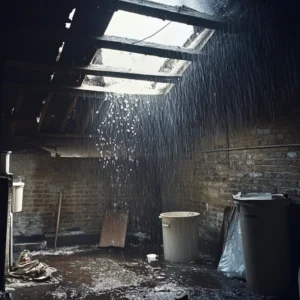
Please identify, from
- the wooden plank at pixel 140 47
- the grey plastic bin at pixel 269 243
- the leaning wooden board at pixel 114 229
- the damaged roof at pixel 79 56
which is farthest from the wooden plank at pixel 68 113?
the grey plastic bin at pixel 269 243

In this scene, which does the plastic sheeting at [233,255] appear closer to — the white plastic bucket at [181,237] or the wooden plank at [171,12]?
the white plastic bucket at [181,237]

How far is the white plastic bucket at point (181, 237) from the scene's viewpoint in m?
4.85

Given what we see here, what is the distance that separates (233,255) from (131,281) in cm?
137

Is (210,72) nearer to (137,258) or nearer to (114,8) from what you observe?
(114,8)

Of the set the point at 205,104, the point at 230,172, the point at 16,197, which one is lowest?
the point at 16,197

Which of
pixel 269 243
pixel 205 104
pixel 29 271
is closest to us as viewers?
pixel 269 243

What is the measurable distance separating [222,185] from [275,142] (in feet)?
4.27

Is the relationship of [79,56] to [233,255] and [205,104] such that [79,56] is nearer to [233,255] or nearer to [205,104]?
[205,104]

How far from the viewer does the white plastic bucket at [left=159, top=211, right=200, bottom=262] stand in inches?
191

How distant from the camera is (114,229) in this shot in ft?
20.9

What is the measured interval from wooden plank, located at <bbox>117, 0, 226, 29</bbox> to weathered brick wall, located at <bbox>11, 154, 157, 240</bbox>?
3.78m

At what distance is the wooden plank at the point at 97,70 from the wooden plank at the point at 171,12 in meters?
1.18

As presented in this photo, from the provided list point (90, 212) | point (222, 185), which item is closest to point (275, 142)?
point (222, 185)

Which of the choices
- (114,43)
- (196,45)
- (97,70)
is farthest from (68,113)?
(196,45)
